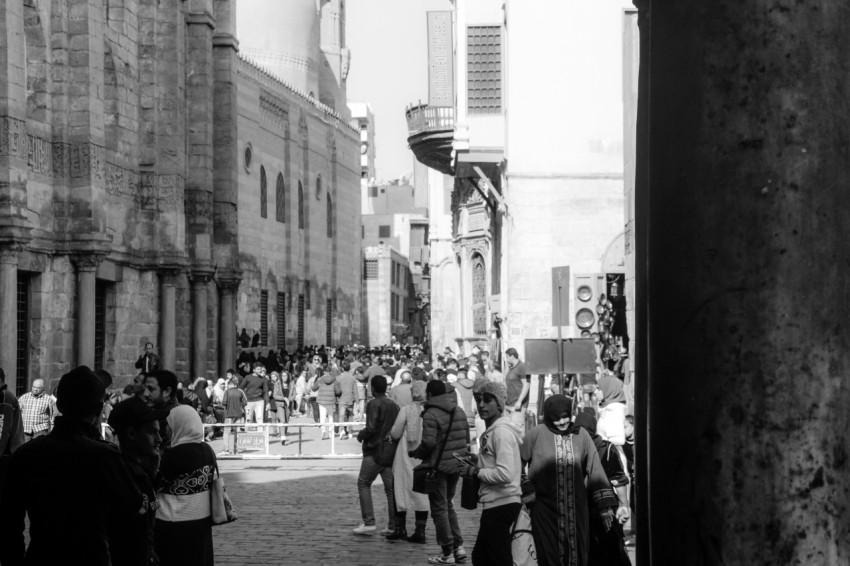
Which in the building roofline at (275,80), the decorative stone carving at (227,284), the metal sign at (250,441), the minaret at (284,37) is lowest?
the metal sign at (250,441)

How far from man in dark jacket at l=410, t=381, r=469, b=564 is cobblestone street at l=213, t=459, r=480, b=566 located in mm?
321

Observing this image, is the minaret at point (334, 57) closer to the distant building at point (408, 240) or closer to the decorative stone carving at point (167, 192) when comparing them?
the distant building at point (408, 240)

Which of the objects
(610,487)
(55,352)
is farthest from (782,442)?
(55,352)

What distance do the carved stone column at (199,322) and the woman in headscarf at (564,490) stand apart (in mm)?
26170

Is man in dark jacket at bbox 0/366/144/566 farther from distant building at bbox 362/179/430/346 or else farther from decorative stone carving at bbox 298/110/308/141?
distant building at bbox 362/179/430/346

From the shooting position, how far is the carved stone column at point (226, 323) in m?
34.2

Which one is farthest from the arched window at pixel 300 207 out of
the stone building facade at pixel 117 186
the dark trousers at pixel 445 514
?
the dark trousers at pixel 445 514


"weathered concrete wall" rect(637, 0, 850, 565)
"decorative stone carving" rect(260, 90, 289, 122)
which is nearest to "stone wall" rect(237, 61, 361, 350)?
"decorative stone carving" rect(260, 90, 289, 122)

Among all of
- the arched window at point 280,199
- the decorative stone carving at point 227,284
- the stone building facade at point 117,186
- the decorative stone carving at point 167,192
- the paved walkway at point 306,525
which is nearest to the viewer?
the paved walkway at point 306,525

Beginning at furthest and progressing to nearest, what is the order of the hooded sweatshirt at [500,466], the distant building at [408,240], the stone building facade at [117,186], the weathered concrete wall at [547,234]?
the distant building at [408,240] → the weathered concrete wall at [547,234] → the stone building facade at [117,186] → the hooded sweatshirt at [500,466]

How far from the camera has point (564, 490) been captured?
7164 mm

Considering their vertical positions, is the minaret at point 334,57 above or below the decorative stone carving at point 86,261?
above

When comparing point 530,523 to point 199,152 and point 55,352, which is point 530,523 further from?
point 199,152

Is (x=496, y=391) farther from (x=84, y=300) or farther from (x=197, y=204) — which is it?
(x=197, y=204)
